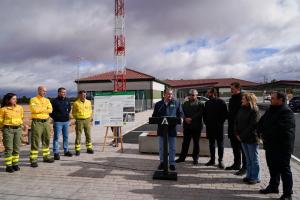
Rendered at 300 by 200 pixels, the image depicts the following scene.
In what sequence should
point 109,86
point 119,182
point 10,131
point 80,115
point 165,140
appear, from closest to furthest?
point 119,182 < point 165,140 < point 10,131 < point 80,115 < point 109,86

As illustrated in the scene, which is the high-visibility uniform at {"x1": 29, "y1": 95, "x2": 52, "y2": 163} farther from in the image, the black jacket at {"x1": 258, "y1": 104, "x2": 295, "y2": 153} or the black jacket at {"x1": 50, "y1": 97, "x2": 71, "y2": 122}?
the black jacket at {"x1": 258, "y1": 104, "x2": 295, "y2": 153}

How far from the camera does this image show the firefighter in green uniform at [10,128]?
6.71 m

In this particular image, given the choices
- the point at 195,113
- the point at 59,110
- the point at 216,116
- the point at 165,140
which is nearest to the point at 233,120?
the point at 216,116

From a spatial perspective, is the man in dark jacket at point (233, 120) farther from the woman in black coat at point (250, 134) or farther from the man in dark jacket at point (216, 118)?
the woman in black coat at point (250, 134)

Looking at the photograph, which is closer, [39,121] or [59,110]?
[39,121]

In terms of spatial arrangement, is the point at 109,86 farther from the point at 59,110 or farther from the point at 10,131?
the point at 10,131

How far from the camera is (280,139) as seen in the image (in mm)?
5012

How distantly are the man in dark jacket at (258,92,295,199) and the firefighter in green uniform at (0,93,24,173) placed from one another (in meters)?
5.09

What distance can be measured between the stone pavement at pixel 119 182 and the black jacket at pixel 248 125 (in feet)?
2.83

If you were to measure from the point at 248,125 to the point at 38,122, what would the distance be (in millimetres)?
4711

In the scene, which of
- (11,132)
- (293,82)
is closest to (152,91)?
(293,82)

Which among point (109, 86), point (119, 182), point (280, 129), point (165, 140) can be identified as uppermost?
point (109, 86)

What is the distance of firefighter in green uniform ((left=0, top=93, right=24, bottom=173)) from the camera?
264 inches

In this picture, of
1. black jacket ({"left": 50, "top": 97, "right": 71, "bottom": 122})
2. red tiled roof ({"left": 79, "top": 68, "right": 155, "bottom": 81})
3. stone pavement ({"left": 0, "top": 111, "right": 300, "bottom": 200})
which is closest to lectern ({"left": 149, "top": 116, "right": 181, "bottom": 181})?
stone pavement ({"left": 0, "top": 111, "right": 300, "bottom": 200})
